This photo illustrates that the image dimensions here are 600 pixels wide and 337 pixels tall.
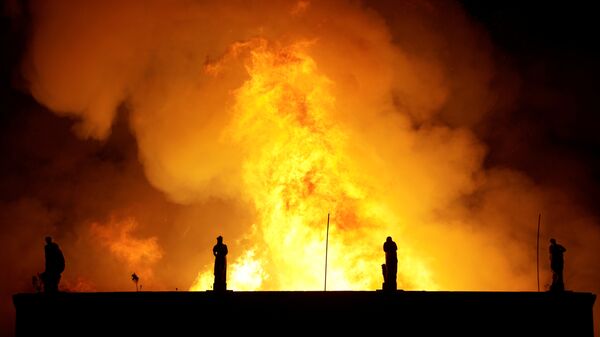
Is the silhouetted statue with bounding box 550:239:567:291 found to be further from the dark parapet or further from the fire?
the fire

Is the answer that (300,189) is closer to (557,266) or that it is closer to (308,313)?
(308,313)

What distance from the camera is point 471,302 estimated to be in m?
22.7

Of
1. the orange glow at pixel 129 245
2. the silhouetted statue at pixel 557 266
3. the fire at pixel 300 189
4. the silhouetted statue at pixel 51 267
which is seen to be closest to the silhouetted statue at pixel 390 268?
the silhouetted statue at pixel 557 266

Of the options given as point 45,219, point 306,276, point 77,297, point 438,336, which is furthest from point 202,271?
point 438,336

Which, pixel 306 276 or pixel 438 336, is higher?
pixel 306 276

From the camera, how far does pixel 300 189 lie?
33.8 m

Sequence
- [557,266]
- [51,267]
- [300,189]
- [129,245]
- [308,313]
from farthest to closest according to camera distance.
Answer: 1. [129,245]
2. [300,189]
3. [51,267]
4. [308,313]
5. [557,266]

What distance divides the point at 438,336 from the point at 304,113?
15611mm

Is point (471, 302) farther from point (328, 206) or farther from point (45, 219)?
point (45, 219)

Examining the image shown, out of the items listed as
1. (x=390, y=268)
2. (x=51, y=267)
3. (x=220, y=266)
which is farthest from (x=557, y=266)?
(x=51, y=267)

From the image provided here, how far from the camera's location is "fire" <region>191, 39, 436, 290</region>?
32.5m

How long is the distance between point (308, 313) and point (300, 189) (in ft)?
37.7

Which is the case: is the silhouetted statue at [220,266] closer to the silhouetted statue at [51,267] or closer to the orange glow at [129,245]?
the silhouetted statue at [51,267]

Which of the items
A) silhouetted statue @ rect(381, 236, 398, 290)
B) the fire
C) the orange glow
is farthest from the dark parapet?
the orange glow
